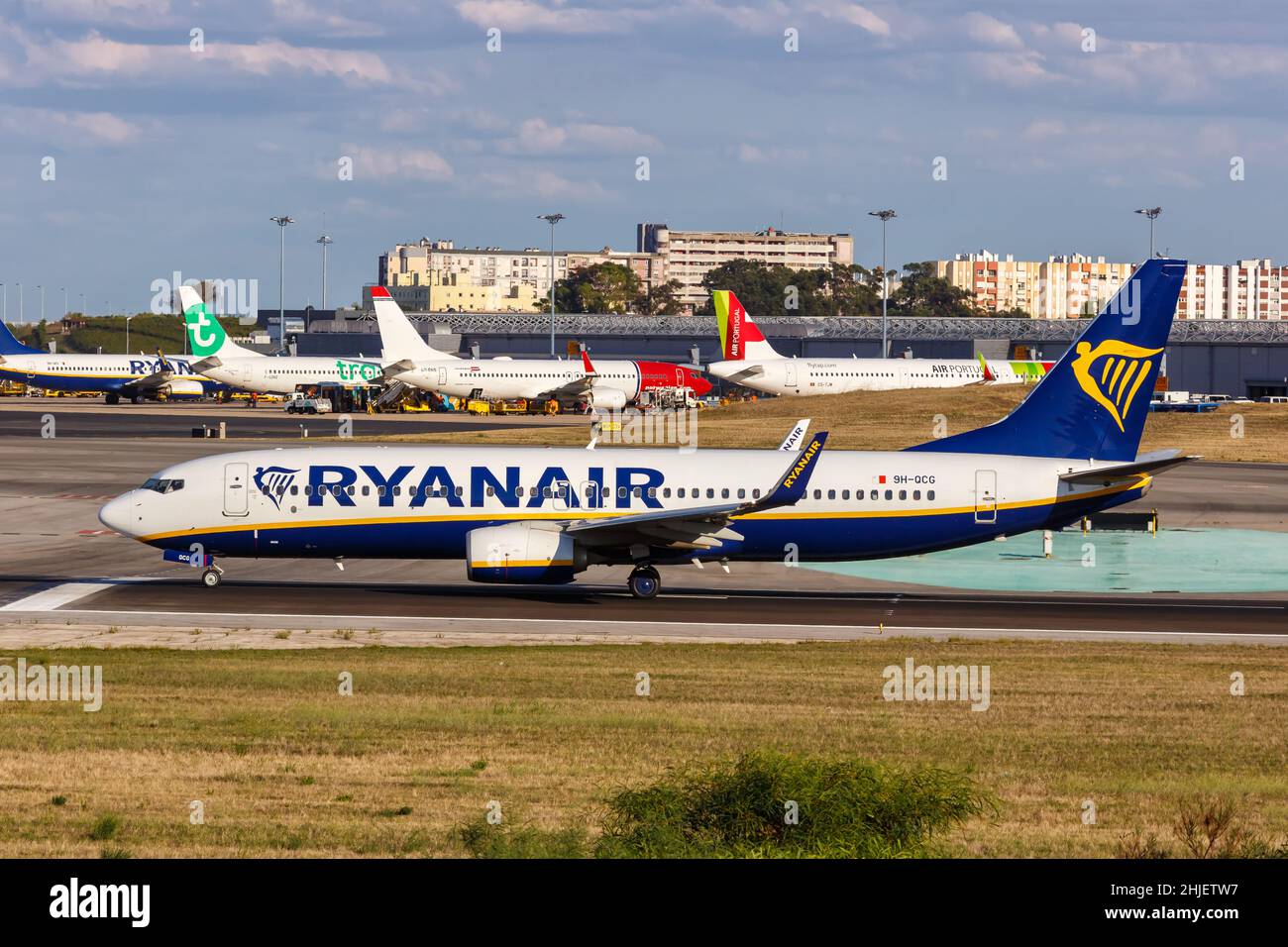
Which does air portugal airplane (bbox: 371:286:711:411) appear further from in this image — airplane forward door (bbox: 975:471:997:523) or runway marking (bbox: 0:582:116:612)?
airplane forward door (bbox: 975:471:997:523)

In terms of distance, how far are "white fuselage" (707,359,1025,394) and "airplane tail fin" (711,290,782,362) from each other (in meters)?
1.22

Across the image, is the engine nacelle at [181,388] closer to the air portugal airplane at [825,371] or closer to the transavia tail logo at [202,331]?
the transavia tail logo at [202,331]

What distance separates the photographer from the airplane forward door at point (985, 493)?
42.9 meters

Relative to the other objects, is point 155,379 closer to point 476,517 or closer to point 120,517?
point 120,517

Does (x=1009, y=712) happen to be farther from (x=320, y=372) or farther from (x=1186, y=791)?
(x=320, y=372)

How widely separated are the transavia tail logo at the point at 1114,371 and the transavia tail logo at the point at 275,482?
2248cm

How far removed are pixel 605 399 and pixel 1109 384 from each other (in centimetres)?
10050

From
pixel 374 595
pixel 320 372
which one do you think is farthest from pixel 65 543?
pixel 320 372

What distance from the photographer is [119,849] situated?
14734 millimetres

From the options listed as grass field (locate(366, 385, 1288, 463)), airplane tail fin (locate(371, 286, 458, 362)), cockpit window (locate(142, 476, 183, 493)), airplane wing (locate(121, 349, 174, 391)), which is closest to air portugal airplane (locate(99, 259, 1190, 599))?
cockpit window (locate(142, 476, 183, 493))

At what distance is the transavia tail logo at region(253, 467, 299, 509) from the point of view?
4109 cm

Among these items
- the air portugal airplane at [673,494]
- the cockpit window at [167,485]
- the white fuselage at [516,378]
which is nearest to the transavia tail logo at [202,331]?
the white fuselage at [516,378]
